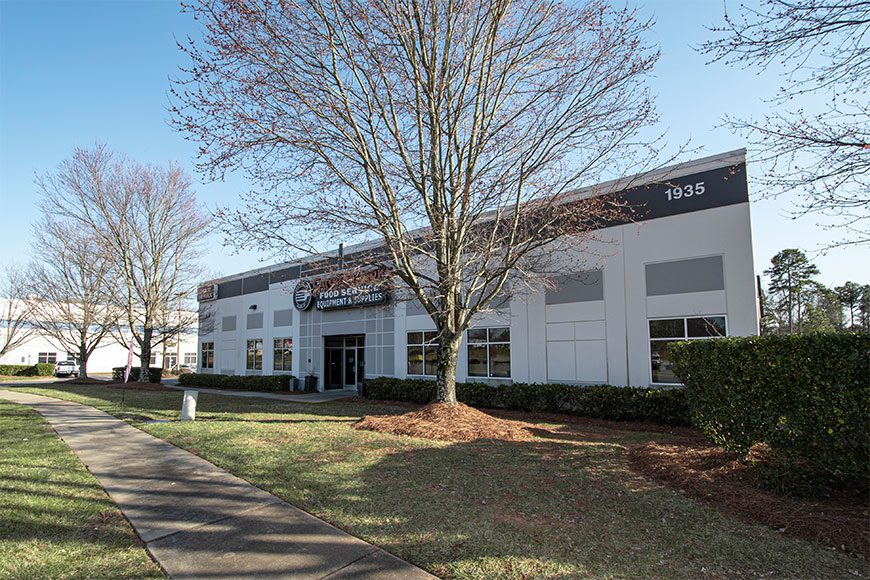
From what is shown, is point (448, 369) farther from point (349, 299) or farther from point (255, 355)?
point (255, 355)

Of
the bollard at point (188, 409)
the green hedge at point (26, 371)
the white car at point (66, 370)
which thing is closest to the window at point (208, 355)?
the white car at point (66, 370)

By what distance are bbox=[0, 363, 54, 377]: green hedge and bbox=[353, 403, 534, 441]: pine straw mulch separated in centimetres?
4425

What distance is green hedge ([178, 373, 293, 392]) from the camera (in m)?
23.9

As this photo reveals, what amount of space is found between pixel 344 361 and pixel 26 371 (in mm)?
33829

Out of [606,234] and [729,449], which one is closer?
[729,449]

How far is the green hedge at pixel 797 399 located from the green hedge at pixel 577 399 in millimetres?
4942

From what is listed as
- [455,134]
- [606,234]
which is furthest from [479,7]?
[606,234]

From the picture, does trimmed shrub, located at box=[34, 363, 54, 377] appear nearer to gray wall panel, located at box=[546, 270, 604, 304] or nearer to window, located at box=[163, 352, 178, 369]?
window, located at box=[163, 352, 178, 369]

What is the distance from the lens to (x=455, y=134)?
10.6 meters

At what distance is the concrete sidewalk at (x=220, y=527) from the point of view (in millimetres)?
3707

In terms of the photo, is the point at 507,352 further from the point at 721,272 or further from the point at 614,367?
the point at 721,272

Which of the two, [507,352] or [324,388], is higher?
[507,352]

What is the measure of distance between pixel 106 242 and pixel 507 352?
21329 millimetres

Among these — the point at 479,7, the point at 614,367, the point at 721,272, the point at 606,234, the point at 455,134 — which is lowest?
the point at 614,367
